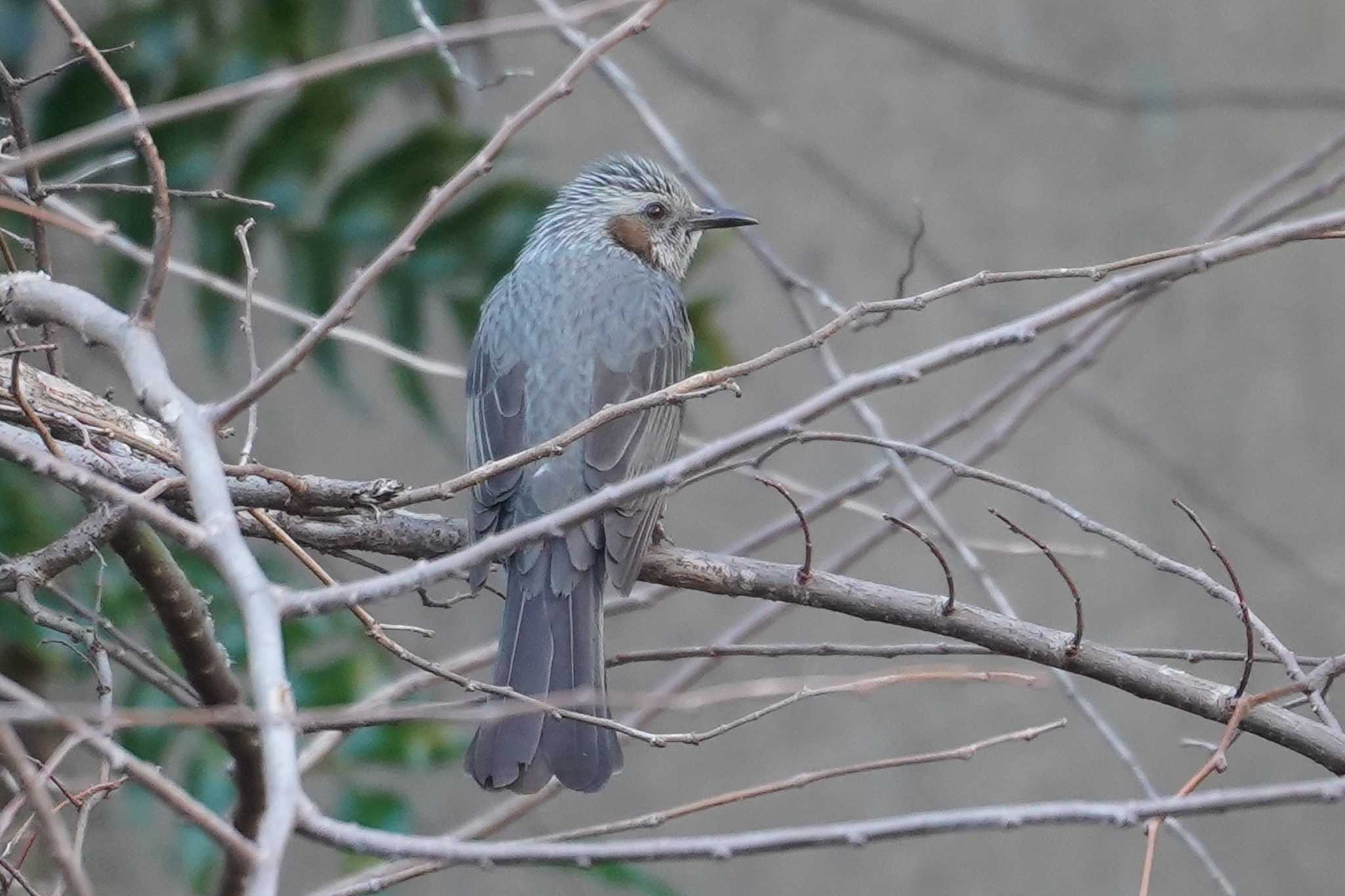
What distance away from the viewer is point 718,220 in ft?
14.2

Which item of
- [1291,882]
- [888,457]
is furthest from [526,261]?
[1291,882]

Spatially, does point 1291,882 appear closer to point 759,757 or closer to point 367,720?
point 759,757

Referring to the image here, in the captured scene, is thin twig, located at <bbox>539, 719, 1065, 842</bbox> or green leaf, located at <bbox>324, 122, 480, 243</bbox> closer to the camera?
thin twig, located at <bbox>539, 719, 1065, 842</bbox>

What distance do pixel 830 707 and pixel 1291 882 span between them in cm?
193

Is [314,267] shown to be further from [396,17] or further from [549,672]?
[549,672]

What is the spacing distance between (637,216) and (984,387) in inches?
82.5

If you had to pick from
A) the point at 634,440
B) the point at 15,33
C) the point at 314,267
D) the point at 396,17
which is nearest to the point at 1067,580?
the point at 634,440

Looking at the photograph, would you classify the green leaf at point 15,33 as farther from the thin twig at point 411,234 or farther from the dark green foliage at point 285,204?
the thin twig at point 411,234

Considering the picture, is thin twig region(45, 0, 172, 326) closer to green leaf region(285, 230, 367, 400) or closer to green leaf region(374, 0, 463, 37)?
green leaf region(285, 230, 367, 400)

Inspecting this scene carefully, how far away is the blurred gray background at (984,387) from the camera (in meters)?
5.93

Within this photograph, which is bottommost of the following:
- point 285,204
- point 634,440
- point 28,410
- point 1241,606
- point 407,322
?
point 1241,606

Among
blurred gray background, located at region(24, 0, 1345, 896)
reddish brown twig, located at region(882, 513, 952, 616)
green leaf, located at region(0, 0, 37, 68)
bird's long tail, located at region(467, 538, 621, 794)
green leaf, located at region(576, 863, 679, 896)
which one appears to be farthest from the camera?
blurred gray background, located at region(24, 0, 1345, 896)

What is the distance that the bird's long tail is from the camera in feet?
8.73

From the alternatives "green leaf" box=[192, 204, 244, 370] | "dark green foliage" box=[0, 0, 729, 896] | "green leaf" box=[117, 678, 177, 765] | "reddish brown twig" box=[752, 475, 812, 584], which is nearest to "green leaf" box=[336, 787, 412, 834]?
"dark green foliage" box=[0, 0, 729, 896]
